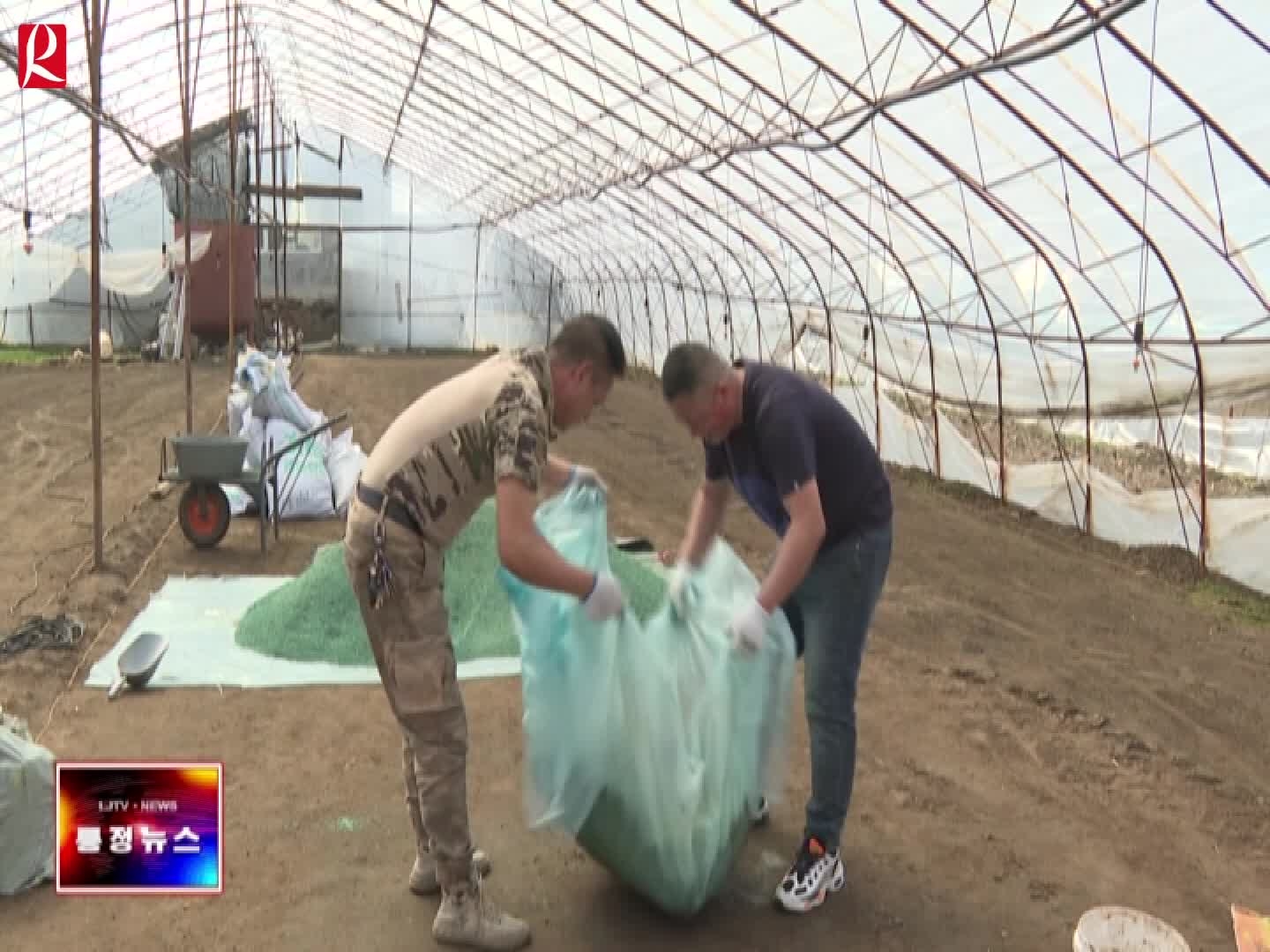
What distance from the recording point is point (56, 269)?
19562mm

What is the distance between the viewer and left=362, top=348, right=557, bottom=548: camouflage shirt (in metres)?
2.24

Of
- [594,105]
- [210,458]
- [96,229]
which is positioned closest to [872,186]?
[594,105]

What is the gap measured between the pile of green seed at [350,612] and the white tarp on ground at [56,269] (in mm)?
13649

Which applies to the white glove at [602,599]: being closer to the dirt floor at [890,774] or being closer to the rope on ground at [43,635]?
→ the dirt floor at [890,774]

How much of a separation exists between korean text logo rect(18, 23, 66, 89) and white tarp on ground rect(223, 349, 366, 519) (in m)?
3.59

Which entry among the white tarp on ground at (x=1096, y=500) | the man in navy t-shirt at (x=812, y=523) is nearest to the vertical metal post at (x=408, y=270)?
the white tarp on ground at (x=1096, y=500)

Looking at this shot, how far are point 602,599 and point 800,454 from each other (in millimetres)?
539

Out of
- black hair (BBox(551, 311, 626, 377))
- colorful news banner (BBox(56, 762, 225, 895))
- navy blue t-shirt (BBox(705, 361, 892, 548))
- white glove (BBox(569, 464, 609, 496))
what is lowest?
colorful news banner (BBox(56, 762, 225, 895))

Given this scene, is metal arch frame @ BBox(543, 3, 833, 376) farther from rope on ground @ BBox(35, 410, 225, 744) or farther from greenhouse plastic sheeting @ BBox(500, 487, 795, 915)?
greenhouse plastic sheeting @ BBox(500, 487, 795, 915)

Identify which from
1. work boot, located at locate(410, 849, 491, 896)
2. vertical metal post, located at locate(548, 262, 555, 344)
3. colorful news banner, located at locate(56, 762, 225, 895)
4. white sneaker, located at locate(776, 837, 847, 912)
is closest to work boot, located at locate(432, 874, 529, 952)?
work boot, located at locate(410, 849, 491, 896)

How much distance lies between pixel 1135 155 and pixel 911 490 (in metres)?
3.73

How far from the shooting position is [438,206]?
75.6 ft

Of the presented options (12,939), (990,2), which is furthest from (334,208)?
(12,939)

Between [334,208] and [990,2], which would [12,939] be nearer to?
[990,2]
